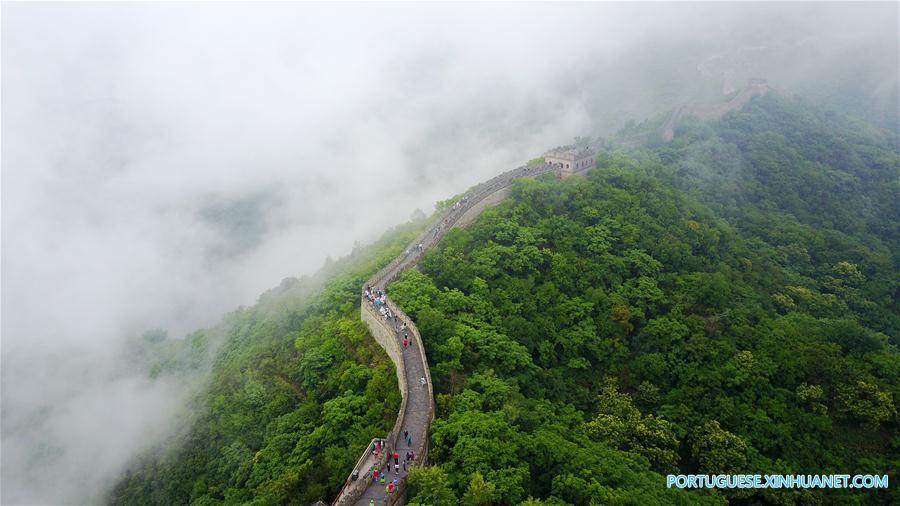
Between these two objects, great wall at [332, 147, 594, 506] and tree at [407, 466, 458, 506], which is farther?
great wall at [332, 147, 594, 506]

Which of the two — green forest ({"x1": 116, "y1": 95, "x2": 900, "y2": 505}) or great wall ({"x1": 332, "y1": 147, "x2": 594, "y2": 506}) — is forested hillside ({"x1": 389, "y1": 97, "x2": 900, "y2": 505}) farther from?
great wall ({"x1": 332, "y1": 147, "x2": 594, "y2": 506})

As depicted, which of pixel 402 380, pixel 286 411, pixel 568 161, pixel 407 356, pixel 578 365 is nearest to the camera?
pixel 402 380

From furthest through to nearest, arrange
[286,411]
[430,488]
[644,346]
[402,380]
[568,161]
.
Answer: [568,161] → [644,346] → [286,411] → [402,380] → [430,488]

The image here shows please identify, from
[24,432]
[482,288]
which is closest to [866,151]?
[482,288]

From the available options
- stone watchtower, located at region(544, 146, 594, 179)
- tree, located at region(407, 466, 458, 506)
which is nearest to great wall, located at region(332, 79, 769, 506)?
stone watchtower, located at region(544, 146, 594, 179)

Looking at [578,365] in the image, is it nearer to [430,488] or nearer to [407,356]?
[407,356]

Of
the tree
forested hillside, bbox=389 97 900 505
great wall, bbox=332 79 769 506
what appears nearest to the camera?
the tree

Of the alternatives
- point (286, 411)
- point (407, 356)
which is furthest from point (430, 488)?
point (286, 411)

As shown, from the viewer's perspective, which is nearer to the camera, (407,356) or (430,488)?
(430,488)
